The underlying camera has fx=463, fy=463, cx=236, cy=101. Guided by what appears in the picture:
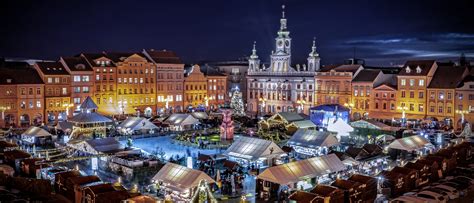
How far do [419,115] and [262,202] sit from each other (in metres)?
35.0

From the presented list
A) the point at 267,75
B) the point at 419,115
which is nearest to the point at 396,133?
the point at 419,115

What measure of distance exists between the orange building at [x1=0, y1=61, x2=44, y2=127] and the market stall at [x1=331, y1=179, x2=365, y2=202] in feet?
129

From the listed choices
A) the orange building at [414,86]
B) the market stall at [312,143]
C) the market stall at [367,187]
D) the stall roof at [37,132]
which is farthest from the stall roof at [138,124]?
the orange building at [414,86]

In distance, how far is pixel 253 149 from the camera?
2956 centimetres

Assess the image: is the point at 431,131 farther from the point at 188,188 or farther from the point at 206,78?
the point at 206,78

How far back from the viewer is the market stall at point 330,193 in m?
19.7

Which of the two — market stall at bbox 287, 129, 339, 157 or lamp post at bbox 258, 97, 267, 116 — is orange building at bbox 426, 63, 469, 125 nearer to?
market stall at bbox 287, 129, 339, 157

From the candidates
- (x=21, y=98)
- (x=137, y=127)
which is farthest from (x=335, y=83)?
(x=21, y=98)

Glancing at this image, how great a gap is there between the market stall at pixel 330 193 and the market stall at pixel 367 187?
1.70 metres

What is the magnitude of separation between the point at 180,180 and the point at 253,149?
8322 millimetres

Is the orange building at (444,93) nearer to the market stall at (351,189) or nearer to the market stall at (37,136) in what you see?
the market stall at (351,189)

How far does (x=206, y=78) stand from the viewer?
6962 cm

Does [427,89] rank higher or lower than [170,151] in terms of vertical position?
higher

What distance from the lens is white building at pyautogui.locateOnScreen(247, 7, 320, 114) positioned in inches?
2518
